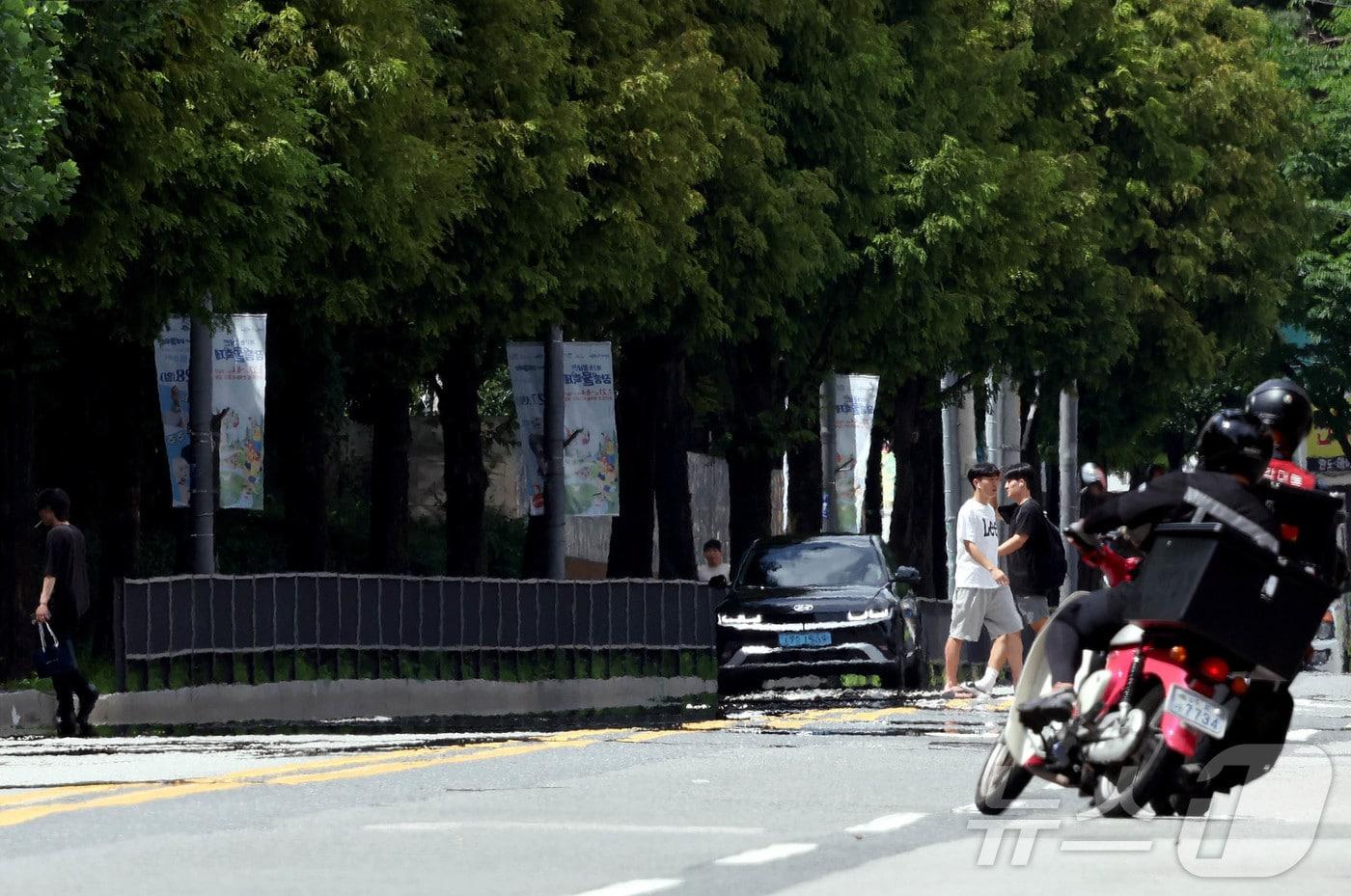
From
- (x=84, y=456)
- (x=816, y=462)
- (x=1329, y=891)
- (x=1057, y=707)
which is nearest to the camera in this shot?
(x=1329, y=891)

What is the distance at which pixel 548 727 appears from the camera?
22797 millimetres

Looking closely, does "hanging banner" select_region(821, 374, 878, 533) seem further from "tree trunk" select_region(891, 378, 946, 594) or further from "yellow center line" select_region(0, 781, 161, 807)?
"yellow center line" select_region(0, 781, 161, 807)

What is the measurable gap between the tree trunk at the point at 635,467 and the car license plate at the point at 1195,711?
91.7 ft

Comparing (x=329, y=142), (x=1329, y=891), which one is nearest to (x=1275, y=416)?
(x=1329, y=891)

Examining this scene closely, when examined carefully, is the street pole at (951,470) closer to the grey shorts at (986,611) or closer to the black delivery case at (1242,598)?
the grey shorts at (986,611)

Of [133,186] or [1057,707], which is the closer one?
[1057,707]

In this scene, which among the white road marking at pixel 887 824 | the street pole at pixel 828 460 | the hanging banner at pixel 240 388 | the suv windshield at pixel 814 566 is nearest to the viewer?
the white road marking at pixel 887 824

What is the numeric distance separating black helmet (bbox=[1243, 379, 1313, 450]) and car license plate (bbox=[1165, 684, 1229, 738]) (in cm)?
103

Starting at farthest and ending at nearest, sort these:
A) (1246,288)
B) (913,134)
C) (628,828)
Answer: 1. (1246,288)
2. (913,134)
3. (628,828)

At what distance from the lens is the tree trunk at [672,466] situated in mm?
38625

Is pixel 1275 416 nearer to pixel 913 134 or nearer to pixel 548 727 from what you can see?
pixel 548 727

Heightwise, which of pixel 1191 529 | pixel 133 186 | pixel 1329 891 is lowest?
pixel 1329 891

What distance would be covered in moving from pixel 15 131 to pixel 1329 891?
13434mm

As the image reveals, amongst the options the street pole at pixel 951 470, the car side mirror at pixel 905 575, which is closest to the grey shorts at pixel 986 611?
the car side mirror at pixel 905 575
